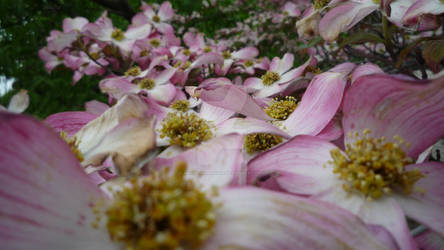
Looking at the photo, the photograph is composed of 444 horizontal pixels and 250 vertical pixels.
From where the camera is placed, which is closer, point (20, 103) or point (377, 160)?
point (377, 160)

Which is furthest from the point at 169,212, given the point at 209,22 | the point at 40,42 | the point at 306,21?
the point at 209,22

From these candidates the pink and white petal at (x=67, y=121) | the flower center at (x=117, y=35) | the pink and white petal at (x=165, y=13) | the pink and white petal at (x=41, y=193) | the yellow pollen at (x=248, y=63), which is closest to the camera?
the pink and white petal at (x=41, y=193)

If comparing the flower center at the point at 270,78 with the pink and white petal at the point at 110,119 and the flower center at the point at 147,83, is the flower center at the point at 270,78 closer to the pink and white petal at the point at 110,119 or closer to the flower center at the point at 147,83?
the flower center at the point at 147,83

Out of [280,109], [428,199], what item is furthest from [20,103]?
[428,199]

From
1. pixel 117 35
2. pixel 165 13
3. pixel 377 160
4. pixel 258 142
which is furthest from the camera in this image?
pixel 165 13

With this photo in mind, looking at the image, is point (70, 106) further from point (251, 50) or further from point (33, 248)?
point (33, 248)

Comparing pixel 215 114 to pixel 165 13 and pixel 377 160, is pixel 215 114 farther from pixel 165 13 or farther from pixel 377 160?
pixel 165 13

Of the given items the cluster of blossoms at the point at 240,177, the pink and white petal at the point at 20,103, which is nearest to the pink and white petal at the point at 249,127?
the cluster of blossoms at the point at 240,177
